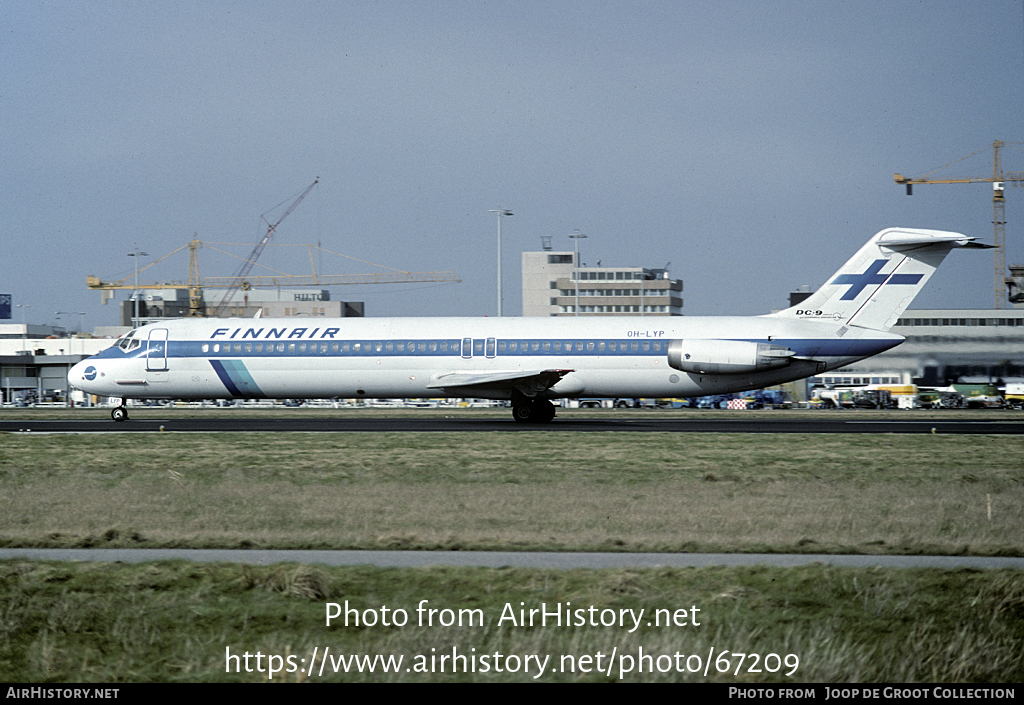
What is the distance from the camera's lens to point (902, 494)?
16688 millimetres

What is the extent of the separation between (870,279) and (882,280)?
389 millimetres

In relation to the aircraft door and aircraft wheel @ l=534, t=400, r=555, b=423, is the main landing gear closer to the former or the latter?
aircraft wheel @ l=534, t=400, r=555, b=423

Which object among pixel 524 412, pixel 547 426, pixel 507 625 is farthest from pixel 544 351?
pixel 507 625

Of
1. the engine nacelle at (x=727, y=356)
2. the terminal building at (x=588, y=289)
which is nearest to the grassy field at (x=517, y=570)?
the engine nacelle at (x=727, y=356)

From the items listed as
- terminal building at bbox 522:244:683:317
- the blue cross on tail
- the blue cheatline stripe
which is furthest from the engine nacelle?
terminal building at bbox 522:244:683:317

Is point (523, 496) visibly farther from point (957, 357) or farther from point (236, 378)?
point (957, 357)

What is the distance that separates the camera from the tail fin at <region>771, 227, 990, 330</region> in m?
34.0

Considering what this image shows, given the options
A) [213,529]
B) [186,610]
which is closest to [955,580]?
[186,610]

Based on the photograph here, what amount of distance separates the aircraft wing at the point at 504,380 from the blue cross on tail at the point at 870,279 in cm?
981

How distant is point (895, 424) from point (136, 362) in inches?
1101

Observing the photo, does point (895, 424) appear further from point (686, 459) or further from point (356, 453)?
point (356, 453)

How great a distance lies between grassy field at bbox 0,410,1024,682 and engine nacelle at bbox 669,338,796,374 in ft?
32.9

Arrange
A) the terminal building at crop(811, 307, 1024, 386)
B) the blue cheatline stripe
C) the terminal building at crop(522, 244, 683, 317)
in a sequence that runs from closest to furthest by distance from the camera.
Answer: the blue cheatline stripe < the terminal building at crop(811, 307, 1024, 386) < the terminal building at crop(522, 244, 683, 317)

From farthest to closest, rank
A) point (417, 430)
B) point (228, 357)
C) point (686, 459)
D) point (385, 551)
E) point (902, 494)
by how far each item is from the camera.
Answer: point (228, 357), point (417, 430), point (686, 459), point (902, 494), point (385, 551)
